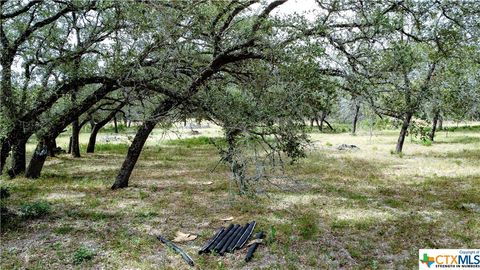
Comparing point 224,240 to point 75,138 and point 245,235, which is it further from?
point 75,138

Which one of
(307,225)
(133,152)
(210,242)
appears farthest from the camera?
(133,152)

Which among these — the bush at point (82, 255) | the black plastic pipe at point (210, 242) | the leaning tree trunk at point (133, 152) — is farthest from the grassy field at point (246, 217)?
the leaning tree trunk at point (133, 152)

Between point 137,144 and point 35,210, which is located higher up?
point 137,144

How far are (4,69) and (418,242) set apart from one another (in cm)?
997

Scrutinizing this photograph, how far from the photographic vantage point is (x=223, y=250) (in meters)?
6.27

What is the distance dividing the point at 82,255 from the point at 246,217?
3485 mm

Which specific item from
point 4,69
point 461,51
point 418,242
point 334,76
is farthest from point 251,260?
point 4,69

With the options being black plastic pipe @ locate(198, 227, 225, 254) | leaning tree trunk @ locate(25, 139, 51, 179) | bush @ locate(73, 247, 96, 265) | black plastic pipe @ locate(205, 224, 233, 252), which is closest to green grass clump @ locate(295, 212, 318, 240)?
black plastic pipe @ locate(205, 224, 233, 252)

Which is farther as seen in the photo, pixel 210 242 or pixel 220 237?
pixel 220 237

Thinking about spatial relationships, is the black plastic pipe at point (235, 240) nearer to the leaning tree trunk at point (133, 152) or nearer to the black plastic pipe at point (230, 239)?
the black plastic pipe at point (230, 239)

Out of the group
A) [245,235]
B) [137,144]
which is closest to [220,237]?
[245,235]

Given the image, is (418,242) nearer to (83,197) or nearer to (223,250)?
(223,250)

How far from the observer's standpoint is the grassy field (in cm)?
605

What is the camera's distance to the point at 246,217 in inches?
326
